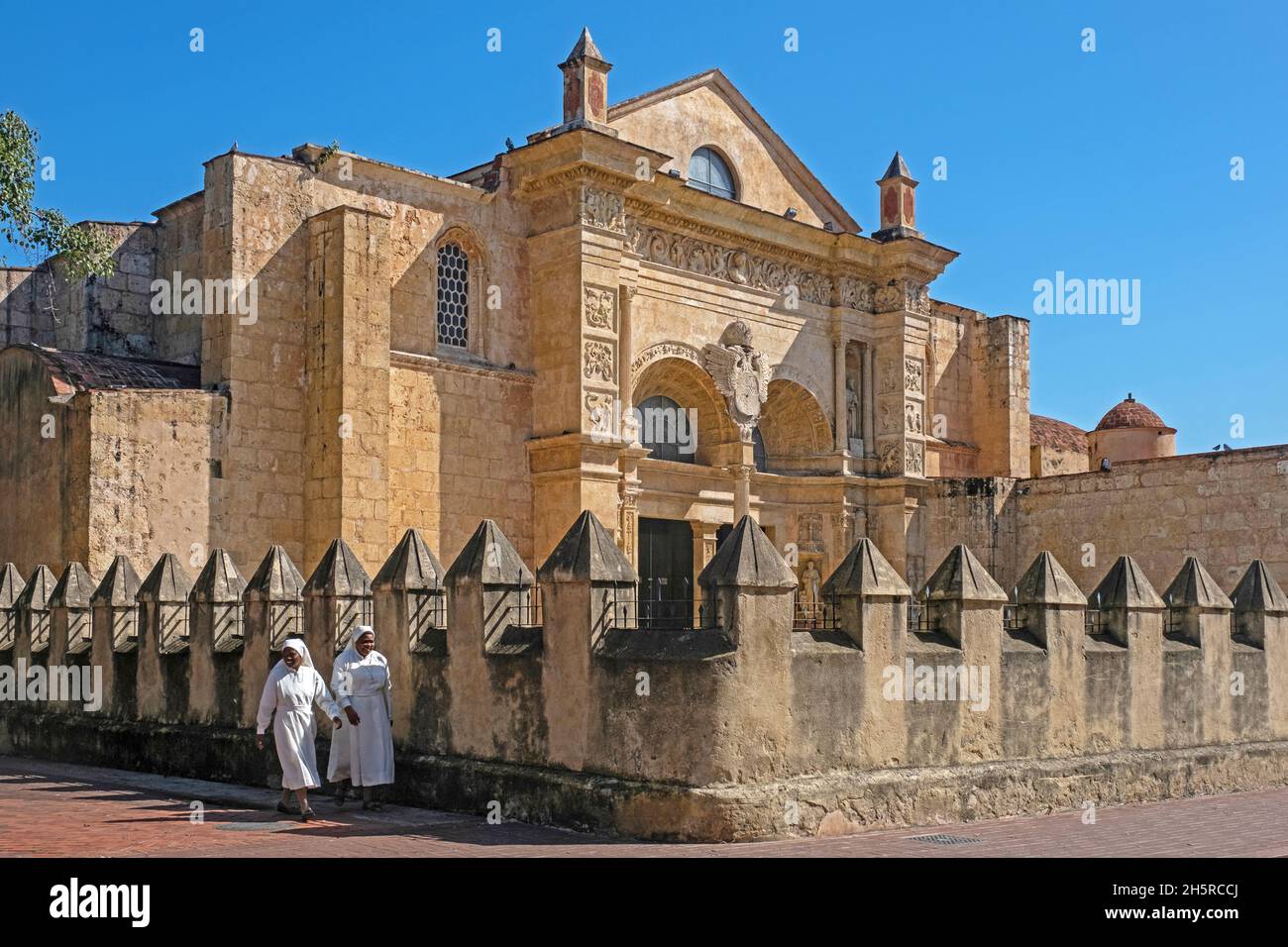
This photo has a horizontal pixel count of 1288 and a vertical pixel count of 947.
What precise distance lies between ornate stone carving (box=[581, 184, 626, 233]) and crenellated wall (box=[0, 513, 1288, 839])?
9.74m

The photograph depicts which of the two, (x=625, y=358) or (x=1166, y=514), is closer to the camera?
(x=625, y=358)

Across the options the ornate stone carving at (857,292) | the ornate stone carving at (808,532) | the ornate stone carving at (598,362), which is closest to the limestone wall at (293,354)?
the ornate stone carving at (598,362)

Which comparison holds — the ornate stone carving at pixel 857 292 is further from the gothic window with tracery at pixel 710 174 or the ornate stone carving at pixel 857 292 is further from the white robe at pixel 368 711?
the white robe at pixel 368 711

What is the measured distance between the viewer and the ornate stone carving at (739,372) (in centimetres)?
2489

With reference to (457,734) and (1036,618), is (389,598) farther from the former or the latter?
(1036,618)

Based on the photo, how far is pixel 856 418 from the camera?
2770 cm

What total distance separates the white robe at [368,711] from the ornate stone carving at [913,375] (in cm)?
1799

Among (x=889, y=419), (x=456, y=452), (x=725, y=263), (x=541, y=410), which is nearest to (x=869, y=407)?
(x=889, y=419)

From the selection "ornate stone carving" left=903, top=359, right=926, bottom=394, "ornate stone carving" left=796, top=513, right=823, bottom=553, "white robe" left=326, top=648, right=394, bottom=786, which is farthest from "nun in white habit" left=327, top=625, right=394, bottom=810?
"ornate stone carving" left=903, top=359, right=926, bottom=394

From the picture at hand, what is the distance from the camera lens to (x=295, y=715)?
37.4ft

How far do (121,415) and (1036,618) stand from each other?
11383mm

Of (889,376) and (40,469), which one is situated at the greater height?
(889,376)

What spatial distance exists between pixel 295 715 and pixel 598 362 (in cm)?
1170

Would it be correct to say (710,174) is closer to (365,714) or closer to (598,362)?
(598,362)
